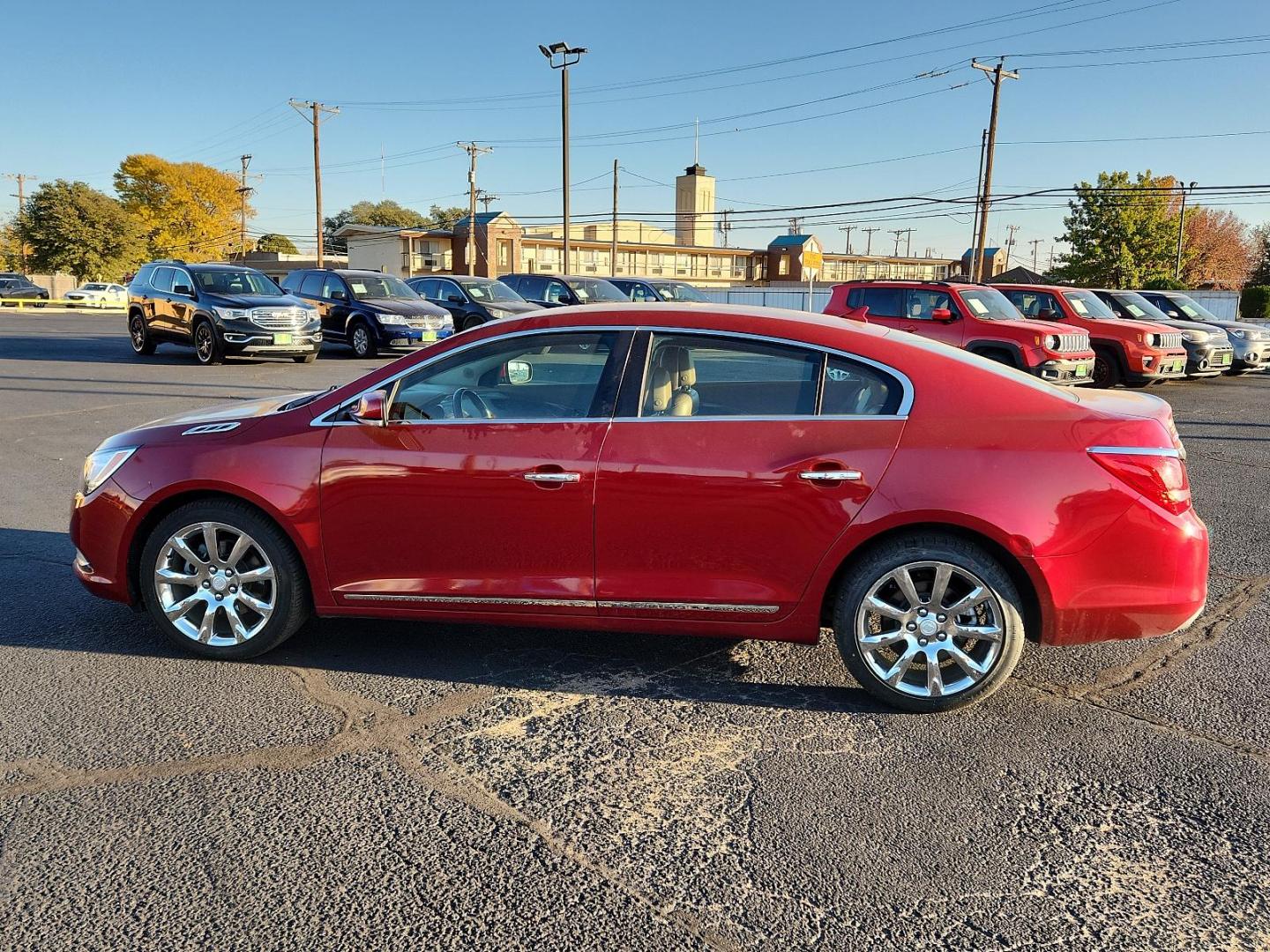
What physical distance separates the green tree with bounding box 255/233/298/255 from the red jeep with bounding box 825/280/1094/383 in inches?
4201

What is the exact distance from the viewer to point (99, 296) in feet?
172

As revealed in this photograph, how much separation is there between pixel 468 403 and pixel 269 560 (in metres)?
1.11

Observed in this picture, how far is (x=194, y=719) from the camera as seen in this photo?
3869 mm

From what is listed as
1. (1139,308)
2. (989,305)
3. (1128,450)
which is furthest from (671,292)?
(1128,450)

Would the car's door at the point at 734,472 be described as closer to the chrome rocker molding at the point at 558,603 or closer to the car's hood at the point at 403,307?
the chrome rocker molding at the point at 558,603

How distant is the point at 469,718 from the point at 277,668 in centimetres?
108

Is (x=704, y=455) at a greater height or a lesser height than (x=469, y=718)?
greater

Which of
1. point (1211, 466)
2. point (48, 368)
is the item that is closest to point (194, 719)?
point (1211, 466)

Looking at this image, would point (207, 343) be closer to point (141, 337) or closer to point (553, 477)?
point (141, 337)

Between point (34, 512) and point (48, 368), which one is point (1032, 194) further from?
point (34, 512)

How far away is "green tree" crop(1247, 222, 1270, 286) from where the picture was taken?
74.1 metres

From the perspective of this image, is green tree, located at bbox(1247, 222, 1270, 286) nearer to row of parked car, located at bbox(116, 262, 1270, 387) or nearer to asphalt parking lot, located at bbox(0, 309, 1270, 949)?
row of parked car, located at bbox(116, 262, 1270, 387)

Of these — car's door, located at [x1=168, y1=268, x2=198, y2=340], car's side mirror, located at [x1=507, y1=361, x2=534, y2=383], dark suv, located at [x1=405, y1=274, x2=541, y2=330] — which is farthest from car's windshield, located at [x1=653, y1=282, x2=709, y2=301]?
car's side mirror, located at [x1=507, y1=361, x2=534, y2=383]

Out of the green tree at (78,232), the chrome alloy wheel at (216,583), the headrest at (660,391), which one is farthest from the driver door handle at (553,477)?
the green tree at (78,232)
